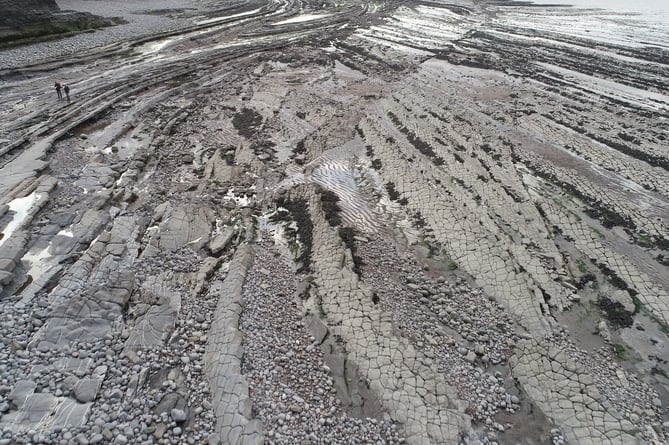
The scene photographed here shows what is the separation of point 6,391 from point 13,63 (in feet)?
103

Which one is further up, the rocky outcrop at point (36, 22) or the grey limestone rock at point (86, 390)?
the rocky outcrop at point (36, 22)

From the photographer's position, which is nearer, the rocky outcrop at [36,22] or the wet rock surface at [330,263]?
the wet rock surface at [330,263]

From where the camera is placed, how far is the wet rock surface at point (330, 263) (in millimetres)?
8344

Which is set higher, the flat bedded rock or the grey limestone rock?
the flat bedded rock

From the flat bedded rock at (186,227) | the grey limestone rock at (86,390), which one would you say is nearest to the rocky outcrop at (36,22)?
the flat bedded rock at (186,227)

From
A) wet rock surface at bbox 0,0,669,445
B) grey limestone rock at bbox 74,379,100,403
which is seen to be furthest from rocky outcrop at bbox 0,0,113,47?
grey limestone rock at bbox 74,379,100,403

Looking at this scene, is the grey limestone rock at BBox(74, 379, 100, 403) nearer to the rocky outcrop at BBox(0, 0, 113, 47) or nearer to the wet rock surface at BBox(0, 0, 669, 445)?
the wet rock surface at BBox(0, 0, 669, 445)

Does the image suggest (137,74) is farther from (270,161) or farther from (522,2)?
(522,2)

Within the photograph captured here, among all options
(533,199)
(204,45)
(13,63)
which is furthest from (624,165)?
(13,63)

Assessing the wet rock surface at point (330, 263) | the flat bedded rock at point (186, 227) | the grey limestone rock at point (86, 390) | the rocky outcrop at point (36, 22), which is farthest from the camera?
the rocky outcrop at point (36, 22)

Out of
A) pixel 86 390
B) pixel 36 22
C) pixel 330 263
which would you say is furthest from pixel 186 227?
pixel 36 22

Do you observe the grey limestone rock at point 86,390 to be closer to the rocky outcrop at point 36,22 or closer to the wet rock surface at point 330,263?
the wet rock surface at point 330,263

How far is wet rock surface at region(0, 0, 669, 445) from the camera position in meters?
8.34

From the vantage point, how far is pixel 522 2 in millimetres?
72188
